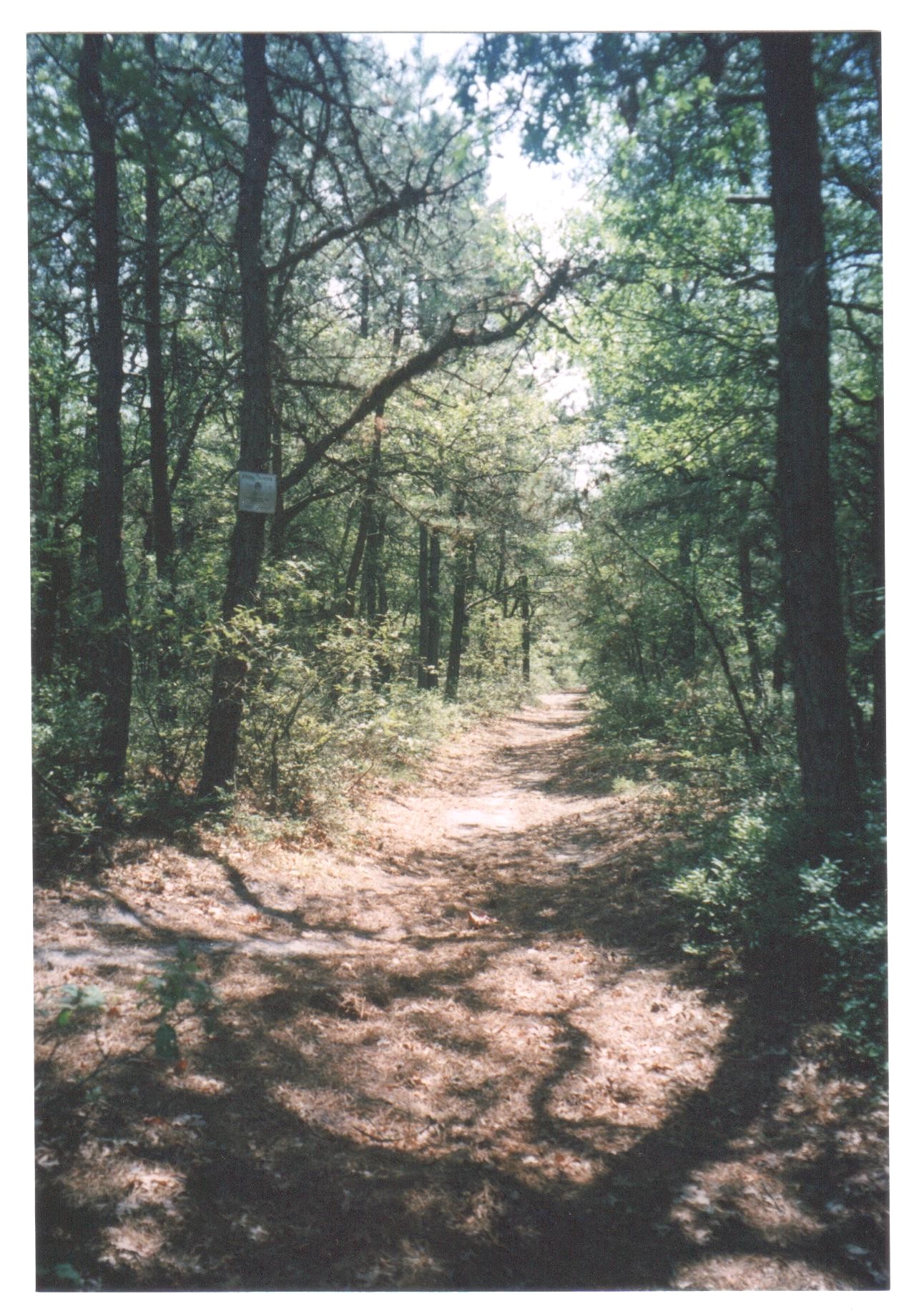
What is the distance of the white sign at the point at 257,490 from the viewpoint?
647 centimetres

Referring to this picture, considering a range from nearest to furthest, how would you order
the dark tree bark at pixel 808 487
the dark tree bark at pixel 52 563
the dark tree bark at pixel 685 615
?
1. the dark tree bark at pixel 808 487
2. the dark tree bark at pixel 52 563
3. the dark tree bark at pixel 685 615

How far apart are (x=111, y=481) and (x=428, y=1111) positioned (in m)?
5.88

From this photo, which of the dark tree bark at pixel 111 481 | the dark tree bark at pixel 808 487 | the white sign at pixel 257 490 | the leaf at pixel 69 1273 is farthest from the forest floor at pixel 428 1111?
the white sign at pixel 257 490

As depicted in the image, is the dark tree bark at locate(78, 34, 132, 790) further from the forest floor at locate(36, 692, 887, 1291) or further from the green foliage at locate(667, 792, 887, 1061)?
the green foliage at locate(667, 792, 887, 1061)

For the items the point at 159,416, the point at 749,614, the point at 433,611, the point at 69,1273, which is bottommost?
the point at 69,1273

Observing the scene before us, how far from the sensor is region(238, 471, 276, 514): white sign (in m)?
6.47

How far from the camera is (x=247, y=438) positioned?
6938 millimetres

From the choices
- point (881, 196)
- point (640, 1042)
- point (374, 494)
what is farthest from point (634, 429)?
point (640, 1042)

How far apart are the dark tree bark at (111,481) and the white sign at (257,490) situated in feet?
Result: 3.61

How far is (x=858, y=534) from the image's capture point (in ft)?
16.1

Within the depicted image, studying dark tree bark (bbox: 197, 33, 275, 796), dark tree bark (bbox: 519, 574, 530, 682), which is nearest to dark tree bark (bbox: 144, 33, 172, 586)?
dark tree bark (bbox: 197, 33, 275, 796)

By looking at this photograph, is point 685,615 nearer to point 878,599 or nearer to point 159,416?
point 878,599

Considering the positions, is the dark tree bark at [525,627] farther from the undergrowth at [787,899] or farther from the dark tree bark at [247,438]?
the undergrowth at [787,899]

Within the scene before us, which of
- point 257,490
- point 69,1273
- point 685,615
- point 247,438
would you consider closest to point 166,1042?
point 69,1273
